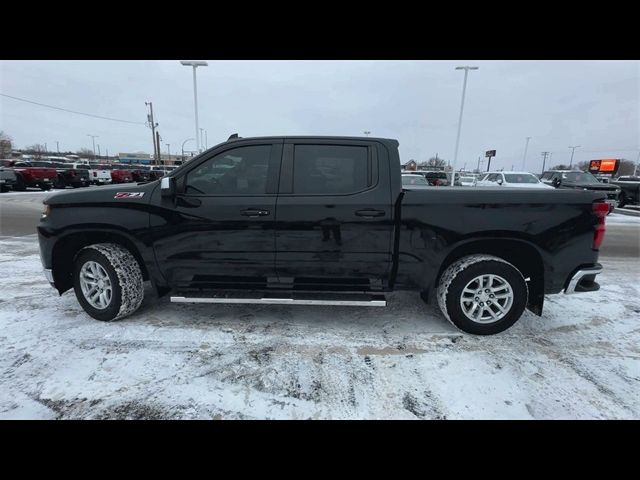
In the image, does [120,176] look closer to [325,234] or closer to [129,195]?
[129,195]

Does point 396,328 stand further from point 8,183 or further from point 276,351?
point 8,183

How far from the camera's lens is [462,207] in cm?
326

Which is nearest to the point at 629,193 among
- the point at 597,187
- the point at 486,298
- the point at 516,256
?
the point at 597,187

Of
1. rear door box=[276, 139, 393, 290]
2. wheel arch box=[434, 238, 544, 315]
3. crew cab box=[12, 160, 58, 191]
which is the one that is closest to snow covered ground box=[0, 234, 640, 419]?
wheel arch box=[434, 238, 544, 315]

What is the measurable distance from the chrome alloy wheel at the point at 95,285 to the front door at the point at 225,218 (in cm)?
66

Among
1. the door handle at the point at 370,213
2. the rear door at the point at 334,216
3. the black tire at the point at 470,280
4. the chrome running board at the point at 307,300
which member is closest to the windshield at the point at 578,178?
the black tire at the point at 470,280

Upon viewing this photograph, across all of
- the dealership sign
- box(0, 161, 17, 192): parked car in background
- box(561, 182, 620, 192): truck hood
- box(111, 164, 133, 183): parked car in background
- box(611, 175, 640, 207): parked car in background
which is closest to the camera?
box(561, 182, 620, 192): truck hood

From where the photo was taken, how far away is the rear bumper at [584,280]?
10.9ft

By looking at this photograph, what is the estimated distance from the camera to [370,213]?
10.9 ft

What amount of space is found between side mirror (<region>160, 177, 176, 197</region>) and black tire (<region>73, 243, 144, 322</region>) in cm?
84

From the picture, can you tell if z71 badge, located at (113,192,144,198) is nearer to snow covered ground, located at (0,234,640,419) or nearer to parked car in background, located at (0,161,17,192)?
snow covered ground, located at (0,234,640,419)

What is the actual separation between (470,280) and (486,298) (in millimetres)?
258

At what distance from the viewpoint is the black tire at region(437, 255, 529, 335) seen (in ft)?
10.9
